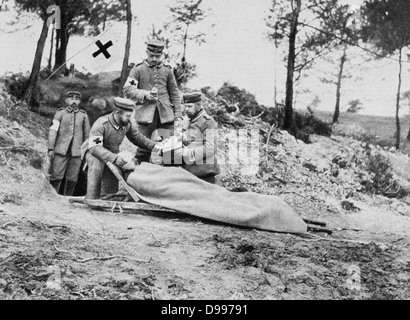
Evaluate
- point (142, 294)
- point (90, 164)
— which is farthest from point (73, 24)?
point (142, 294)

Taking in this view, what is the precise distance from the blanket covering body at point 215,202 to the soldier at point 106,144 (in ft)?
2.42

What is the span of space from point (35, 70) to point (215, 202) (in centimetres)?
443

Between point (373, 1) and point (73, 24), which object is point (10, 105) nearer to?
point (73, 24)

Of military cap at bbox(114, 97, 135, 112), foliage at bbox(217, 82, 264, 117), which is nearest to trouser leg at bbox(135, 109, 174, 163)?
military cap at bbox(114, 97, 135, 112)

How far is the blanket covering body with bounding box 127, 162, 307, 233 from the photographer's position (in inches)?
173

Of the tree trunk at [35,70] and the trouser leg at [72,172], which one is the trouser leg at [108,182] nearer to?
the trouser leg at [72,172]

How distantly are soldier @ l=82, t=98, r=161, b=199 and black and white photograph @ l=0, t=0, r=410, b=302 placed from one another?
0.6 inches

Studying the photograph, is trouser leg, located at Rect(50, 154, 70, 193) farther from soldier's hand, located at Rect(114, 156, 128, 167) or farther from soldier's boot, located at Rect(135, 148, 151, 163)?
soldier's hand, located at Rect(114, 156, 128, 167)

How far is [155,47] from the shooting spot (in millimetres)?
5887

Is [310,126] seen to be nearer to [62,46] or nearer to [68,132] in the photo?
[62,46]

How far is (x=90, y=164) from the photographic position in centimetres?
524

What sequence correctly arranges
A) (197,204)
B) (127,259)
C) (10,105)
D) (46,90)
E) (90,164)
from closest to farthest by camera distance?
(127,259), (197,204), (90,164), (10,105), (46,90)
